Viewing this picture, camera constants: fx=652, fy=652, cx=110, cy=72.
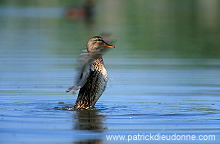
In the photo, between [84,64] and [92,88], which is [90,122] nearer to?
[84,64]

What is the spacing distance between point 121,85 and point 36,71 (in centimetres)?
258

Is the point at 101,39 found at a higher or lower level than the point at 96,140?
higher

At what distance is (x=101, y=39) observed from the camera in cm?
1025

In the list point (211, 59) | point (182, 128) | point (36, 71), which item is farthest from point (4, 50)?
point (182, 128)

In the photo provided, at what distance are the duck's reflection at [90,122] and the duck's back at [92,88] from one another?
0.76 ft

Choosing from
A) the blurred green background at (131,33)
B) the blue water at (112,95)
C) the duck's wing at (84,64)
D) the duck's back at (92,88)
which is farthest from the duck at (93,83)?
the blurred green background at (131,33)

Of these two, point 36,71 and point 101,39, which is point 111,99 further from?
point 36,71

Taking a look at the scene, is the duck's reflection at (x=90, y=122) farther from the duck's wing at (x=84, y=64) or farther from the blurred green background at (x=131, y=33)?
the blurred green background at (x=131, y=33)

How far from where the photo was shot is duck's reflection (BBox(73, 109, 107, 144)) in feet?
25.3

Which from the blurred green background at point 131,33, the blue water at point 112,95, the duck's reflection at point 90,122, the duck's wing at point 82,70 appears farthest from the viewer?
the blurred green background at point 131,33

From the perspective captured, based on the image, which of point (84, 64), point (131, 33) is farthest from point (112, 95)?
point (131, 33)

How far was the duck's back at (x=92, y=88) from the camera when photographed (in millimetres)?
10164

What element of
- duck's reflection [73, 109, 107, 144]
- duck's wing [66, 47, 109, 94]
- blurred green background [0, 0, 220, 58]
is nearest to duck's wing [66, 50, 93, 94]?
duck's wing [66, 47, 109, 94]

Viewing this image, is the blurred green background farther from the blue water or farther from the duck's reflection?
the duck's reflection
